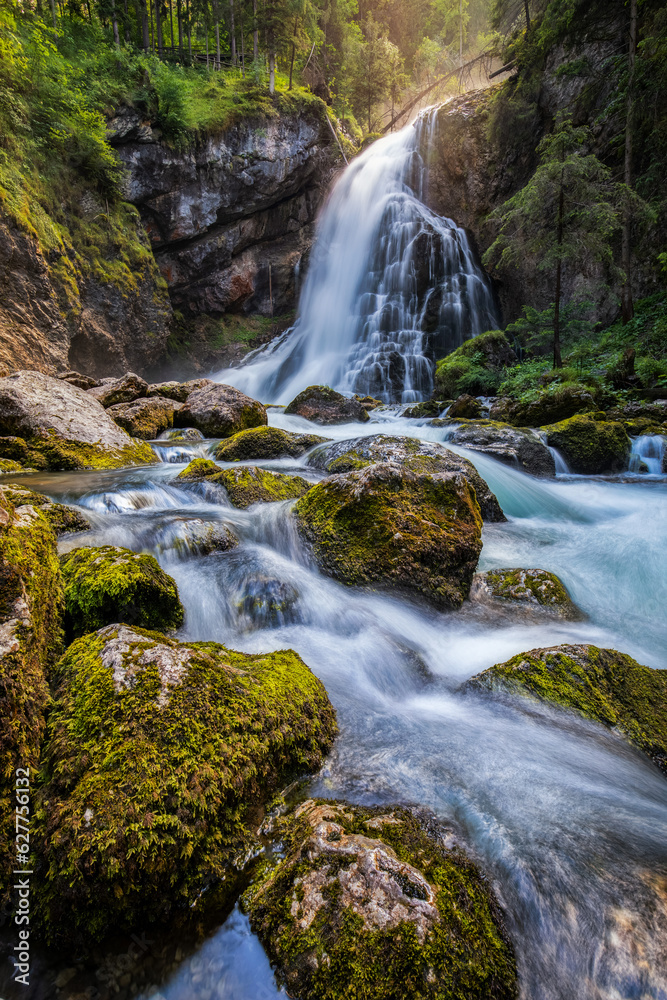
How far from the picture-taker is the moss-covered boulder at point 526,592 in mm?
4000

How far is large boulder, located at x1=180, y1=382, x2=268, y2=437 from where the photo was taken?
1031 centimetres

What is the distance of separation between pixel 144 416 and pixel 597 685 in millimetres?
9815

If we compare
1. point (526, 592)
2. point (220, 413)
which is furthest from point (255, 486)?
point (220, 413)

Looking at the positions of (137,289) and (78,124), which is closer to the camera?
(78,124)

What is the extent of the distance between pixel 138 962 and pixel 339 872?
26.1 inches

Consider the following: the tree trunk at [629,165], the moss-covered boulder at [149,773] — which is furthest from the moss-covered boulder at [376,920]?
the tree trunk at [629,165]

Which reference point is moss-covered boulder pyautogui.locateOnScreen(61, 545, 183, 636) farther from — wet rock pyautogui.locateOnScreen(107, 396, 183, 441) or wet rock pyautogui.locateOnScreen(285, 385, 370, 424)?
wet rock pyautogui.locateOnScreen(285, 385, 370, 424)

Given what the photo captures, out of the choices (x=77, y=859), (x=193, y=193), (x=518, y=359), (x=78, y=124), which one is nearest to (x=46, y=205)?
(x=78, y=124)

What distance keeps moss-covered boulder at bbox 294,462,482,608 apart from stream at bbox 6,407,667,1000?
7.6 inches

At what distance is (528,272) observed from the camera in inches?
745

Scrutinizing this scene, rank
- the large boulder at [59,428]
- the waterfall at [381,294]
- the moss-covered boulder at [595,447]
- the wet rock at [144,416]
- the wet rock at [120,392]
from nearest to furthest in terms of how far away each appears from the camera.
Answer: the large boulder at [59,428] < the moss-covered boulder at [595,447] < the wet rock at [144,416] < the wet rock at [120,392] < the waterfall at [381,294]

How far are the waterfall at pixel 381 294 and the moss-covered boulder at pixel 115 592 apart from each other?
1614cm

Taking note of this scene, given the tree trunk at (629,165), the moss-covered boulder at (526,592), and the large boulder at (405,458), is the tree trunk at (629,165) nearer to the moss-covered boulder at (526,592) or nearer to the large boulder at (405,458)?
the large boulder at (405,458)

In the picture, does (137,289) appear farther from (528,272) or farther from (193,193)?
(528,272)
